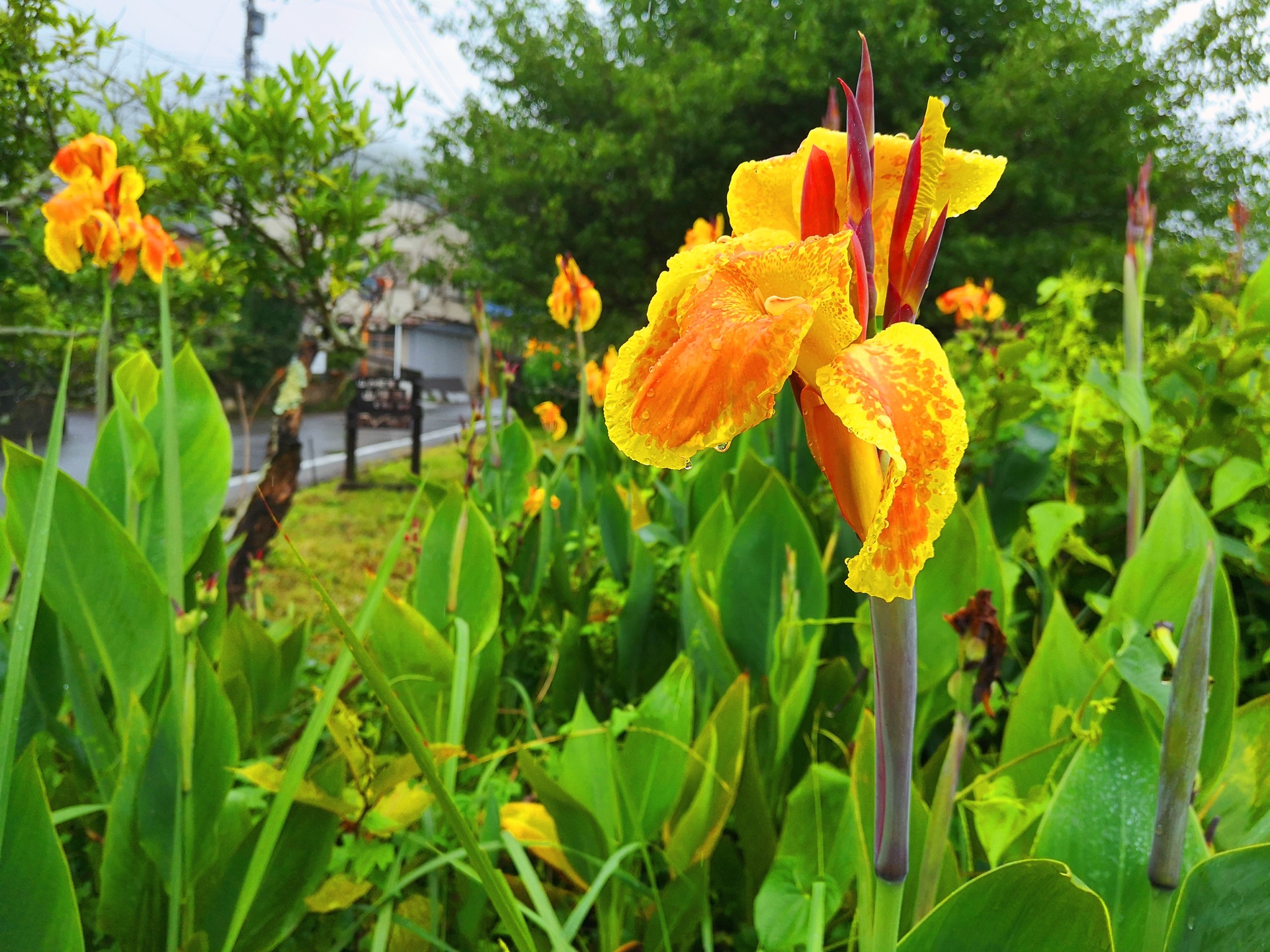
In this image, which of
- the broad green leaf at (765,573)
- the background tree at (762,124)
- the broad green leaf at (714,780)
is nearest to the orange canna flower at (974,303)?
the broad green leaf at (765,573)

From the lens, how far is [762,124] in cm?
743

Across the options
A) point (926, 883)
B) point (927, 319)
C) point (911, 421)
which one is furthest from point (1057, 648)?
point (927, 319)

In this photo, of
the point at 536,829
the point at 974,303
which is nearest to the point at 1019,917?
the point at 536,829

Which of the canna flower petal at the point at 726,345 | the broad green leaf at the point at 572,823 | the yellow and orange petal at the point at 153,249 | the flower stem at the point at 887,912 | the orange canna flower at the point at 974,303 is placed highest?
the orange canna flower at the point at 974,303

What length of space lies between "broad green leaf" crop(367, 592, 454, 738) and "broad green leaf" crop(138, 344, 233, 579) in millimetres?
252

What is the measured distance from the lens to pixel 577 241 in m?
7.44

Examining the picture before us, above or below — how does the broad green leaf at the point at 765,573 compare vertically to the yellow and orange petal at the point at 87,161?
below

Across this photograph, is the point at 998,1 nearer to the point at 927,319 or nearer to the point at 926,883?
the point at 927,319

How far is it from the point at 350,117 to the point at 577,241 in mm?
5841

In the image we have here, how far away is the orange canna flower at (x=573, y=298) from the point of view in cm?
171

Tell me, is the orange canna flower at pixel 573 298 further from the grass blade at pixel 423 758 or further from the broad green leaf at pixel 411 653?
the grass blade at pixel 423 758

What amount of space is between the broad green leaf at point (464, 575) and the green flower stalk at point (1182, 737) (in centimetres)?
72

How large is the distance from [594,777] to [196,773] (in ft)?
1.20

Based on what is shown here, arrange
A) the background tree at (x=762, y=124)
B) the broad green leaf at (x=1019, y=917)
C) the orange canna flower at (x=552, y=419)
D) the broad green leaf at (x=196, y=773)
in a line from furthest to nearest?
the background tree at (x=762, y=124) → the orange canna flower at (x=552, y=419) → the broad green leaf at (x=196, y=773) → the broad green leaf at (x=1019, y=917)
